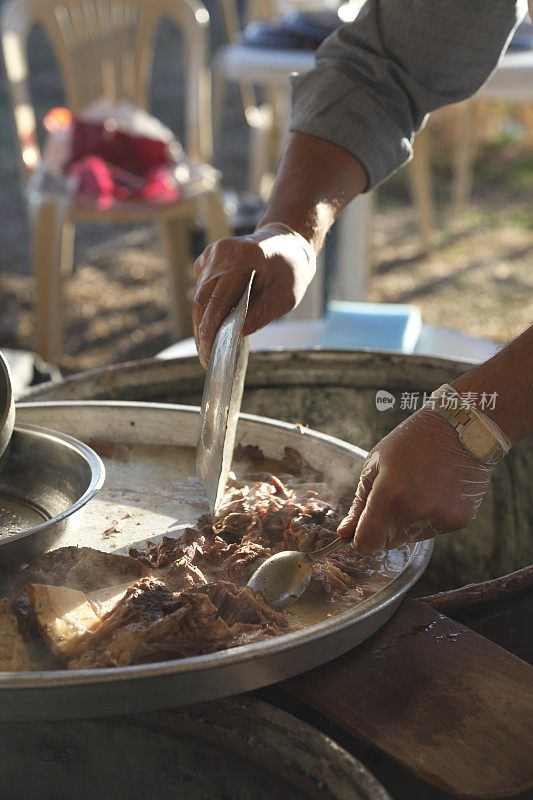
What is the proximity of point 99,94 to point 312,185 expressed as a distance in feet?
13.8

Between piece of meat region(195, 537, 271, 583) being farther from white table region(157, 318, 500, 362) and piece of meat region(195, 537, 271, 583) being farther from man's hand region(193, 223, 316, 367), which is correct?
white table region(157, 318, 500, 362)

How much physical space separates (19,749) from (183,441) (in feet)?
2.35

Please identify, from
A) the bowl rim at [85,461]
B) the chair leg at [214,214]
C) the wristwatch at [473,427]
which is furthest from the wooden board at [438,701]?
the chair leg at [214,214]

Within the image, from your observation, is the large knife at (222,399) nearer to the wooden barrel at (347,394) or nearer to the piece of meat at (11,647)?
the piece of meat at (11,647)

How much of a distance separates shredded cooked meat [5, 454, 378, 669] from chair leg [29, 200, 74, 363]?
3.18 meters

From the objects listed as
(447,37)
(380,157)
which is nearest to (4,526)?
(380,157)

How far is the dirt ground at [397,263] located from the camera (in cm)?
529

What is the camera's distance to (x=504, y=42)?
6.17ft

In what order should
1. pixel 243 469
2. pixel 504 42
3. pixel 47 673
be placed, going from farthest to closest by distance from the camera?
pixel 504 42 → pixel 243 469 → pixel 47 673

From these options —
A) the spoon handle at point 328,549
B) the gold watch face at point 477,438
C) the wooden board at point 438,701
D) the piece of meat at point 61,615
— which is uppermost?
the gold watch face at point 477,438

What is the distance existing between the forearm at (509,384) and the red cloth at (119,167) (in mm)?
3522

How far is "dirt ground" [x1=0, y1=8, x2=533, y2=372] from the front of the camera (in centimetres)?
529

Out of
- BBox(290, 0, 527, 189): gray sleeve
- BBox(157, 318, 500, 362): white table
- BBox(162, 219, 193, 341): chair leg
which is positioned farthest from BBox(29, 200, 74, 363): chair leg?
BBox(290, 0, 527, 189): gray sleeve

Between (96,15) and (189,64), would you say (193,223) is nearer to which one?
(189,64)
